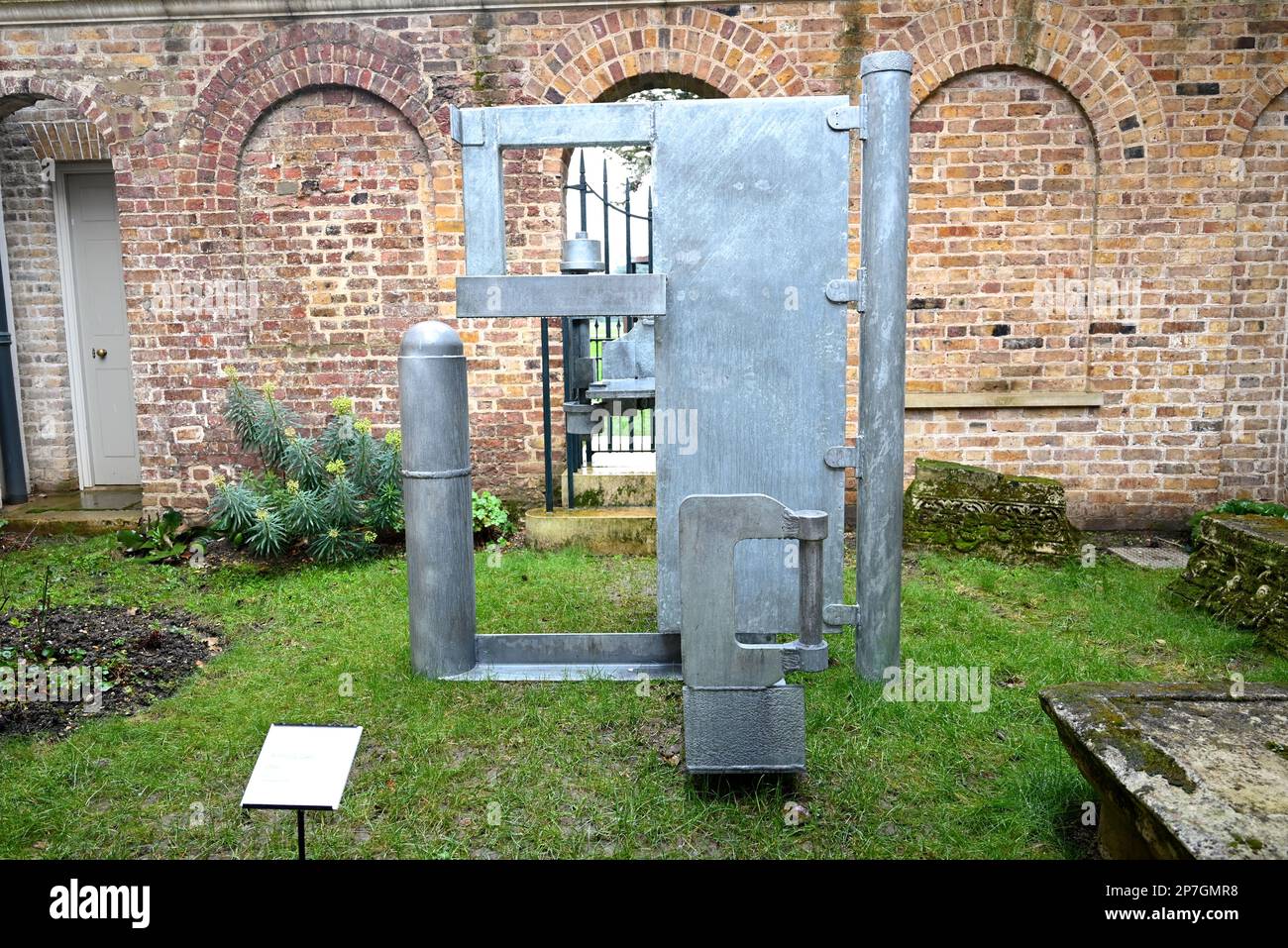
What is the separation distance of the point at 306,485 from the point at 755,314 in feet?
13.2

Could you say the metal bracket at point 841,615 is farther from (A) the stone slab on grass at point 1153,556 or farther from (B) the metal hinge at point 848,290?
(A) the stone slab on grass at point 1153,556

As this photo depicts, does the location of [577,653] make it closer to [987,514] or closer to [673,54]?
[987,514]

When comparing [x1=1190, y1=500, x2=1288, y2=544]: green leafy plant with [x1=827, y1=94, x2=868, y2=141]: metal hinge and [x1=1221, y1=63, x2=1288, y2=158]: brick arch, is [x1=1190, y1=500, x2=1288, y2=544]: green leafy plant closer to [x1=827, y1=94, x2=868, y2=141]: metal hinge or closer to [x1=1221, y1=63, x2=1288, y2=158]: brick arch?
[x1=1221, y1=63, x2=1288, y2=158]: brick arch

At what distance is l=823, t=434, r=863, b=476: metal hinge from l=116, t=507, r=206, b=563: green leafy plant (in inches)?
180

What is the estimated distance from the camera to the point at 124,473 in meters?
7.96

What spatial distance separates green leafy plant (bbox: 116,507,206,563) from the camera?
247 inches

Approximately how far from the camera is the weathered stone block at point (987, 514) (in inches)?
231

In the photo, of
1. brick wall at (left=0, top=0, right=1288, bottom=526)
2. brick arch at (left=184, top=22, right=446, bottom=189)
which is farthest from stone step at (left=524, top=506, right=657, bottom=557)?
brick arch at (left=184, top=22, right=446, bottom=189)

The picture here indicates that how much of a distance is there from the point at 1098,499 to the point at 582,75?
4.76 meters

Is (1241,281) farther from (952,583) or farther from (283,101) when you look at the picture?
(283,101)

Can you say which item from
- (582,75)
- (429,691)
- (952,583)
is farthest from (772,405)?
(582,75)

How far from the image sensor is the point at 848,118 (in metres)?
3.48

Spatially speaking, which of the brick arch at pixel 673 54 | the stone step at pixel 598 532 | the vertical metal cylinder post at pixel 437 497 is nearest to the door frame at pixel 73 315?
the stone step at pixel 598 532

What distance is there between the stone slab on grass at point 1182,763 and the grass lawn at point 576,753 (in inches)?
16.5
